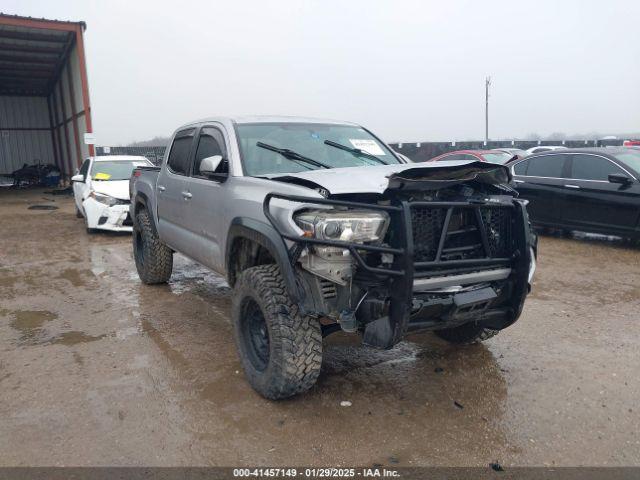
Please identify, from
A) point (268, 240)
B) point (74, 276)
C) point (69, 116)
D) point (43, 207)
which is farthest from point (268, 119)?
point (69, 116)

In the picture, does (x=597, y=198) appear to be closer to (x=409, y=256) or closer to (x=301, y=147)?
(x=301, y=147)

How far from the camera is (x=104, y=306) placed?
548cm

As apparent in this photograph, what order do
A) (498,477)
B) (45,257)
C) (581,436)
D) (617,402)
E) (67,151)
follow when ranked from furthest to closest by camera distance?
(67,151), (45,257), (617,402), (581,436), (498,477)

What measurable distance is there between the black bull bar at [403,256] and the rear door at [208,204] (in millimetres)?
952

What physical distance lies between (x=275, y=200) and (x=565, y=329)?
115 inches

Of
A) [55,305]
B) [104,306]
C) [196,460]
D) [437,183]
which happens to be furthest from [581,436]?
[55,305]

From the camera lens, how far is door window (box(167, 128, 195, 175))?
5016mm

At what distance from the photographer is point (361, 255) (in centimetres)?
296

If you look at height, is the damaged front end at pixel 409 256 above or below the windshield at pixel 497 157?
below

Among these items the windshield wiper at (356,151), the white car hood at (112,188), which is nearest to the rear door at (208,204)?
the windshield wiper at (356,151)

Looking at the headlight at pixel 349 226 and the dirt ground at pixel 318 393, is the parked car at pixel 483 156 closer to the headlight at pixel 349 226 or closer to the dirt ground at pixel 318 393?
the dirt ground at pixel 318 393

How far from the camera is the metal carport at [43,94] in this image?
17.8 metres

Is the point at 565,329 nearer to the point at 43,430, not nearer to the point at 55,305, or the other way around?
the point at 43,430

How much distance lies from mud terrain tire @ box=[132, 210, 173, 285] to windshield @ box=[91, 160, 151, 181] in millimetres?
4768
